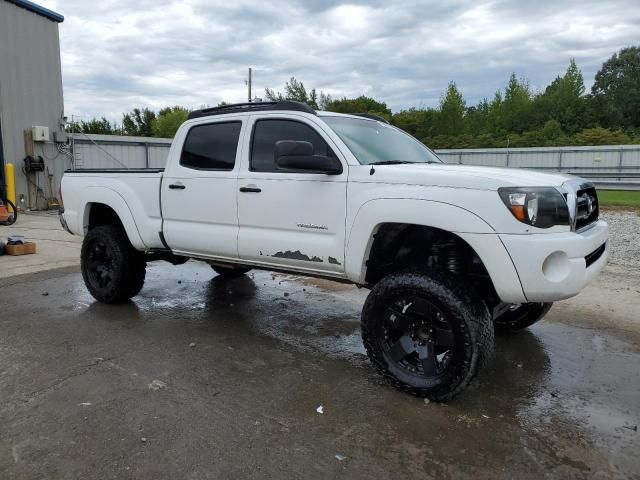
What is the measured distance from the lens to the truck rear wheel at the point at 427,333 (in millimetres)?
3426

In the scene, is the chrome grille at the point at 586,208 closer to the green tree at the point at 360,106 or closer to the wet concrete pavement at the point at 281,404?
the wet concrete pavement at the point at 281,404

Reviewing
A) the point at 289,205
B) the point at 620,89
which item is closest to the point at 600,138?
the point at 620,89

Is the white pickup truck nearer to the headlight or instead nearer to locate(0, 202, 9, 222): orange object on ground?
the headlight

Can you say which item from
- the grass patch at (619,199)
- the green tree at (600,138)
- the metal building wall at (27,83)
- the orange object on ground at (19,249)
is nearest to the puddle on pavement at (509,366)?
the orange object on ground at (19,249)

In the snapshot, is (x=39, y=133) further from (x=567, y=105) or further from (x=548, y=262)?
(x=567, y=105)

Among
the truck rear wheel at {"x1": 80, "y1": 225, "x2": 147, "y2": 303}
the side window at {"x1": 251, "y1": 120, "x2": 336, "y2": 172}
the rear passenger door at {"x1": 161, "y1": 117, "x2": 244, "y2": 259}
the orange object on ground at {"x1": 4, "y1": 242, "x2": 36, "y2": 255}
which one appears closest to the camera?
the side window at {"x1": 251, "y1": 120, "x2": 336, "y2": 172}

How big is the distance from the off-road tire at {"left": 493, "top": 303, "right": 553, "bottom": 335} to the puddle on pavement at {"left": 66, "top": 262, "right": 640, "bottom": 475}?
12 centimetres

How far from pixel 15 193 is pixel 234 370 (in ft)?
44.2

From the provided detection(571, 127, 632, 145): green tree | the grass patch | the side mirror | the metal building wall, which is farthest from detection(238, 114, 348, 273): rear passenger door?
detection(571, 127, 632, 145): green tree

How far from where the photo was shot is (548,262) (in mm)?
3262

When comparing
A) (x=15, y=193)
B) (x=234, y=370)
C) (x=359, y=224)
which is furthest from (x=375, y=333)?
(x=15, y=193)

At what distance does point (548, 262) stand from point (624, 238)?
738 cm

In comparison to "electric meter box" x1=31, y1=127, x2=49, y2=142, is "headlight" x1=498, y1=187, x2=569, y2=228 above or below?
below

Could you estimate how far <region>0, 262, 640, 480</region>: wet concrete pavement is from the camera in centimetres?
287
